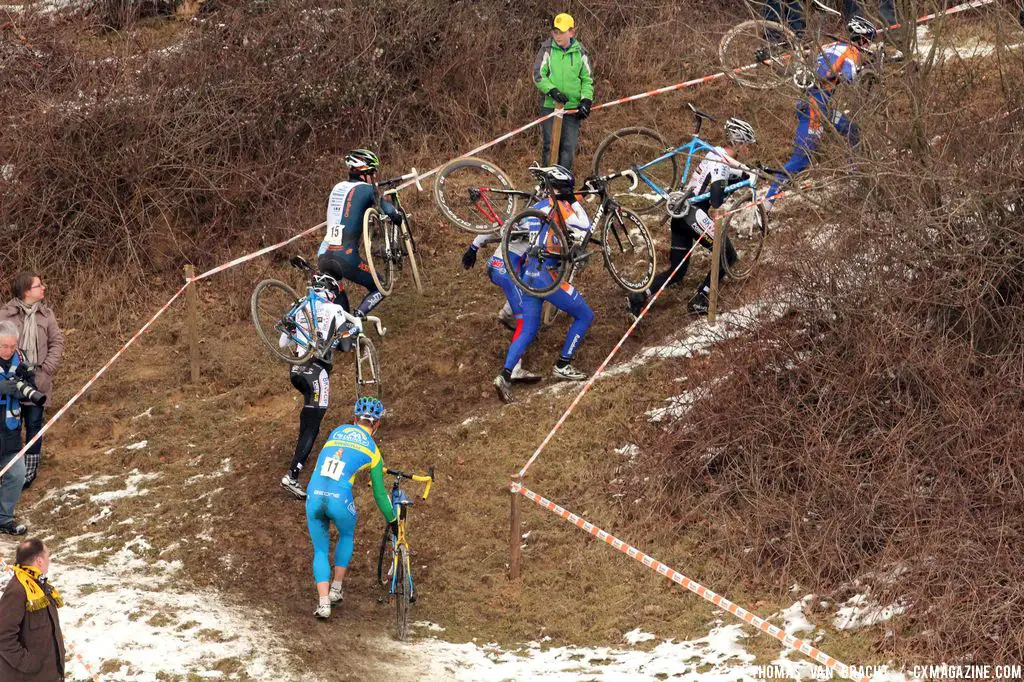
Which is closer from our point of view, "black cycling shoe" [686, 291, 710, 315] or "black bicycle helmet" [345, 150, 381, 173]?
"black bicycle helmet" [345, 150, 381, 173]

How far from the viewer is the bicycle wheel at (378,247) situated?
12.9 metres

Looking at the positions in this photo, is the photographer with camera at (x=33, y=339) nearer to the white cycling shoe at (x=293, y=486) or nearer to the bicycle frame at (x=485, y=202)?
→ the white cycling shoe at (x=293, y=486)

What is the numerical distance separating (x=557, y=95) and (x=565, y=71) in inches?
12.4

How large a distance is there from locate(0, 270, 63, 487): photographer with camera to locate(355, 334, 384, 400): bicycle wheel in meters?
2.84

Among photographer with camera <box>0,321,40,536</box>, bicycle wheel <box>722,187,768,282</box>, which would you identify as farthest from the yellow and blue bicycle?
bicycle wheel <box>722,187,768,282</box>

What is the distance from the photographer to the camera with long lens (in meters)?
11.1

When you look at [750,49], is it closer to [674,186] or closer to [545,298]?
[674,186]

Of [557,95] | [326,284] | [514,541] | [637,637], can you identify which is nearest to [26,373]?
[326,284]

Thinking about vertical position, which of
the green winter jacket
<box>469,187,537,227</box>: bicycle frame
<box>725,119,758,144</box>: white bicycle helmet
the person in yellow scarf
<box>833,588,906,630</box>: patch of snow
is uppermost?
the green winter jacket

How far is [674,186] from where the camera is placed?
47.1 feet

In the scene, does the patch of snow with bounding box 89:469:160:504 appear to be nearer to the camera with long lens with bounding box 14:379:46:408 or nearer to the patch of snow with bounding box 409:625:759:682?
the camera with long lens with bounding box 14:379:46:408

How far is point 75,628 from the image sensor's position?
9531 millimetres

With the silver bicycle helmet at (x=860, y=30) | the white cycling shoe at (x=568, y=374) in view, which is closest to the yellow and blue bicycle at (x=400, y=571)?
the white cycling shoe at (x=568, y=374)

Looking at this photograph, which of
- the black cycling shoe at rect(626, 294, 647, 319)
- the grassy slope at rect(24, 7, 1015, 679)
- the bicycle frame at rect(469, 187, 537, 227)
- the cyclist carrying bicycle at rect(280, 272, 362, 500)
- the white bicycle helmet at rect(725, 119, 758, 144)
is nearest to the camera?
the grassy slope at rect(24, 7, 1015, 679)
